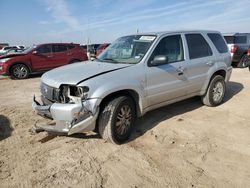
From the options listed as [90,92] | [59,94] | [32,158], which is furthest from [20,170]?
[90,92]

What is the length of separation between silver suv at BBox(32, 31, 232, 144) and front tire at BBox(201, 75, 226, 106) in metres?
0.03

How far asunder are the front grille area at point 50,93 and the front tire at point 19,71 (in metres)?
7.56

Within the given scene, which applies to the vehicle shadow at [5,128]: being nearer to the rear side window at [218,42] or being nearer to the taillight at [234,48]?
the rear side window at [218,42]

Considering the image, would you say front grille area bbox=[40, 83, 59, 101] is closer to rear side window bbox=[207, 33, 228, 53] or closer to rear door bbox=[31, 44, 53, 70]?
rear side window bbox=[207, 33, 228, 53]

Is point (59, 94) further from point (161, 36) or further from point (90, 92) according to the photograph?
point (161, 36)

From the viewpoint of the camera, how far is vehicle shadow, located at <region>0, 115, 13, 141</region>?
4.33 m

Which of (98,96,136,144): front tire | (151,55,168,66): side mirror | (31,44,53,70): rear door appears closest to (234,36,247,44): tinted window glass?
(31,44,53,70): rear door

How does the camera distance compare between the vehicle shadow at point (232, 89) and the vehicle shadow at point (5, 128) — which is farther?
the vehicle shadow at point (232, 89)

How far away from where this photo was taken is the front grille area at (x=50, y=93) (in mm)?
3702

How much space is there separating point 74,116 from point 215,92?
3.80 m

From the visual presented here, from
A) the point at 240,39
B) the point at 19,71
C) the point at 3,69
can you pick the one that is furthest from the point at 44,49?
the point at 240,39

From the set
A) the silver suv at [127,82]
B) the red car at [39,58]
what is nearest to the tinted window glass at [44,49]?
the red car at [39,58]

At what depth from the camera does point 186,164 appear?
3.33 meters

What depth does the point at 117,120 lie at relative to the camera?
3.83 metres
